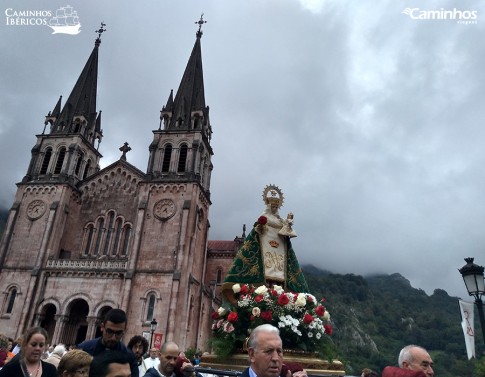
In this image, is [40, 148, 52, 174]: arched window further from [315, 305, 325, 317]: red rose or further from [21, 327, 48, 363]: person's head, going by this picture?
[315, 305, 325, 317]: red rose

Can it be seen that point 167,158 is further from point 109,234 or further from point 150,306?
point 150,306

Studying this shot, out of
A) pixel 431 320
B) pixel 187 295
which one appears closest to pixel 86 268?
pixel 187 295

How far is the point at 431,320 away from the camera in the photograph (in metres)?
84.4

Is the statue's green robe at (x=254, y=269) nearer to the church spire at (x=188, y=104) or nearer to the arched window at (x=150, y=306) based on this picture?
the arched window at (x=150, y=306)

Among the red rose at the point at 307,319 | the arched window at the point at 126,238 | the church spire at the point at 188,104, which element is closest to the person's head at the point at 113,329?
the red rose at the point at 307,319

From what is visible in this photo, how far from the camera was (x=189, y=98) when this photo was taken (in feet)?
116

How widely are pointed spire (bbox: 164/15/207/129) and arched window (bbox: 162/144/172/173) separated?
1.93 meters

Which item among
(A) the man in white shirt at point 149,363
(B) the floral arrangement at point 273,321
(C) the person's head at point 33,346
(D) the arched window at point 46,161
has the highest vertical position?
(D) the arched window at point 46,161

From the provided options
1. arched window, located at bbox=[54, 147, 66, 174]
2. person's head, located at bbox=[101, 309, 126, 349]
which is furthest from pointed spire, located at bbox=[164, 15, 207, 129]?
person's head, located at bbox=[101, 309, 126, 349]

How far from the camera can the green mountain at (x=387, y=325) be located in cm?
6525

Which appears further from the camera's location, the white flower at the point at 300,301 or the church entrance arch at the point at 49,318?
the church entrance arch at the point at 49,318

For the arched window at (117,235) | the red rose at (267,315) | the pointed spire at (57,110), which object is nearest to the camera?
the red rose at (267,315)

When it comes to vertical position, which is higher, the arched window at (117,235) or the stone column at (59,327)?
the arched window at (117,235)

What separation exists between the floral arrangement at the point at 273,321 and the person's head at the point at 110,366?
2825 millimetres
